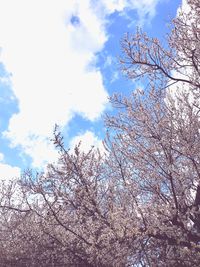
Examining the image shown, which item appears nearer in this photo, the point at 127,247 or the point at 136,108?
the point at 127,247

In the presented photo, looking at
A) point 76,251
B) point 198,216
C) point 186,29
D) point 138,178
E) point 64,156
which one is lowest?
point 198,216

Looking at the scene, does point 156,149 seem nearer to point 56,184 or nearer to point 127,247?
point 127,247

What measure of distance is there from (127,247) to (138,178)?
2203 millimetres

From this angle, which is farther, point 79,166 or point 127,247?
point 79,166

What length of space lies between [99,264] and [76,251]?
83 centimetres

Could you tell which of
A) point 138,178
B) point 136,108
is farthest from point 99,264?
point 136,108

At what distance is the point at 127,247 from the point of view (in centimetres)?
786

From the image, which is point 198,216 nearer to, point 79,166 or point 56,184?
point 79,166

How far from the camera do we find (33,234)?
11047 millimetres

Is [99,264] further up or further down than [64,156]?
further down

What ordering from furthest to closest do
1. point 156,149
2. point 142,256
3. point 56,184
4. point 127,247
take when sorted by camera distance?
point 56,184 → point 156,149 → point 142,256 → point 127,247

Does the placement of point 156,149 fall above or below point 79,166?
below

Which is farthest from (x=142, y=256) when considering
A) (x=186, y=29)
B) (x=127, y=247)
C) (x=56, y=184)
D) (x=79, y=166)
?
(x=186, y=29)

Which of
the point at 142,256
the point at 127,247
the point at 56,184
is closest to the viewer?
the point at 127,247
